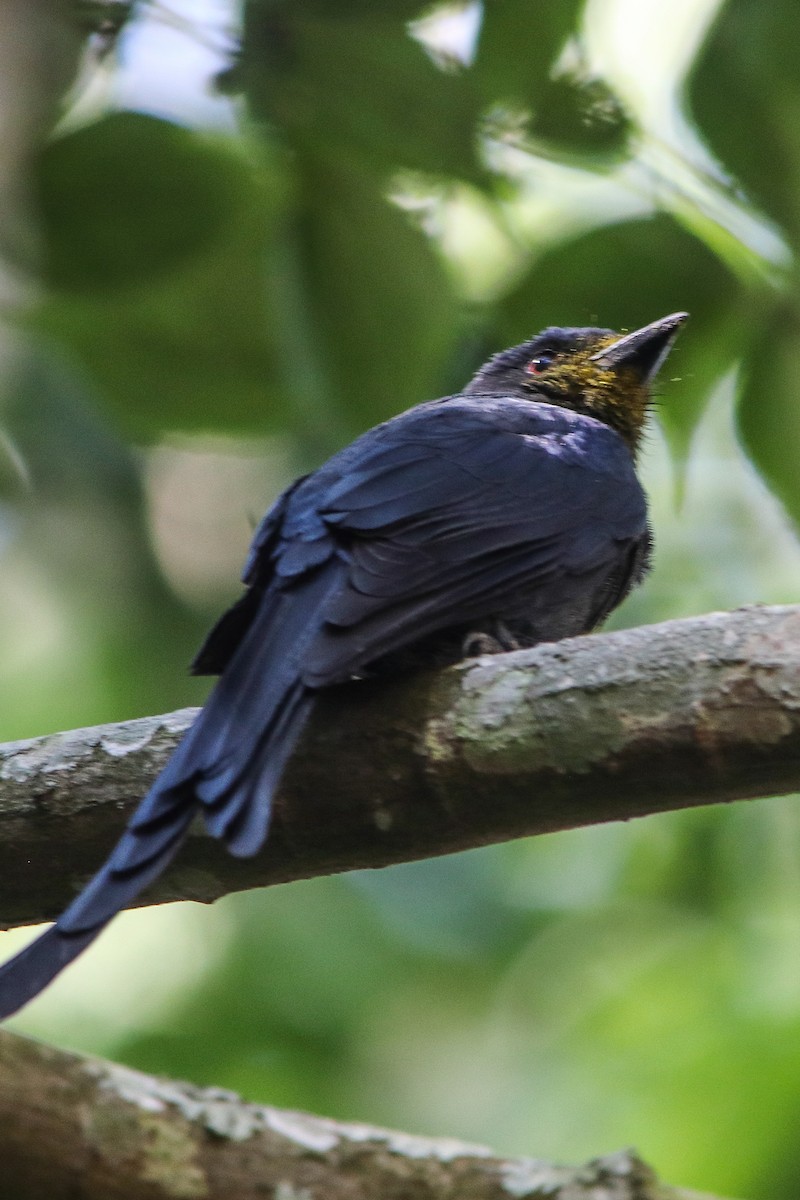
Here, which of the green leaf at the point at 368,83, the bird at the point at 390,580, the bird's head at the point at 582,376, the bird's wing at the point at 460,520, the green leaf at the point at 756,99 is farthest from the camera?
the bird's head at the point at 582,376

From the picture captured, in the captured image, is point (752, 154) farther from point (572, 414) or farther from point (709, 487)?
point (709, 487)

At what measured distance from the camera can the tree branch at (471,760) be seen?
2211 mm

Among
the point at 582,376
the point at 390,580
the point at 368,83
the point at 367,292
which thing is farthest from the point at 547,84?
the point at 582,376

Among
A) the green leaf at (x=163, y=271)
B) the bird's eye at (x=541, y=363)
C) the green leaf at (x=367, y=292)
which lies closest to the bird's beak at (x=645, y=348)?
the bird's eye at (x=541, y=363)

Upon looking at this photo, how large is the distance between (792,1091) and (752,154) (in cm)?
290

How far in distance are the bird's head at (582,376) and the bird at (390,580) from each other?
96 mm

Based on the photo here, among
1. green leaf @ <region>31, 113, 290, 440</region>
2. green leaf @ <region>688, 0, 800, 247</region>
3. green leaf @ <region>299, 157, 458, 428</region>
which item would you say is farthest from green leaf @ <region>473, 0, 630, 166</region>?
green leaf @ <region>31, 113, 290, 440</region>

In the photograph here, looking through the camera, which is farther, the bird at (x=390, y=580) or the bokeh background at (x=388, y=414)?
the bokeh background at (x=388, y=414)

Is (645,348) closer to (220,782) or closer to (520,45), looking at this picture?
(520,45)

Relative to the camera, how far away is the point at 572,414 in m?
3.72

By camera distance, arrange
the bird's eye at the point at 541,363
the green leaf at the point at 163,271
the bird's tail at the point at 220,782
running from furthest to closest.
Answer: the bird's eye at the point at 541,363 < the green leaf at the point at 163,271 < the bird's tail at the point at 220,782

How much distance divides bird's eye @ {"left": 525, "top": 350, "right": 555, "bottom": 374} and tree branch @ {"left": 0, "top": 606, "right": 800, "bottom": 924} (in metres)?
1.79

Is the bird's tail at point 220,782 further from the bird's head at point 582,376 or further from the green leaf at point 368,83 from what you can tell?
the bird's head at point 582,376

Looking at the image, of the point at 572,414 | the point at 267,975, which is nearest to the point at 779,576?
the point at 572,414
